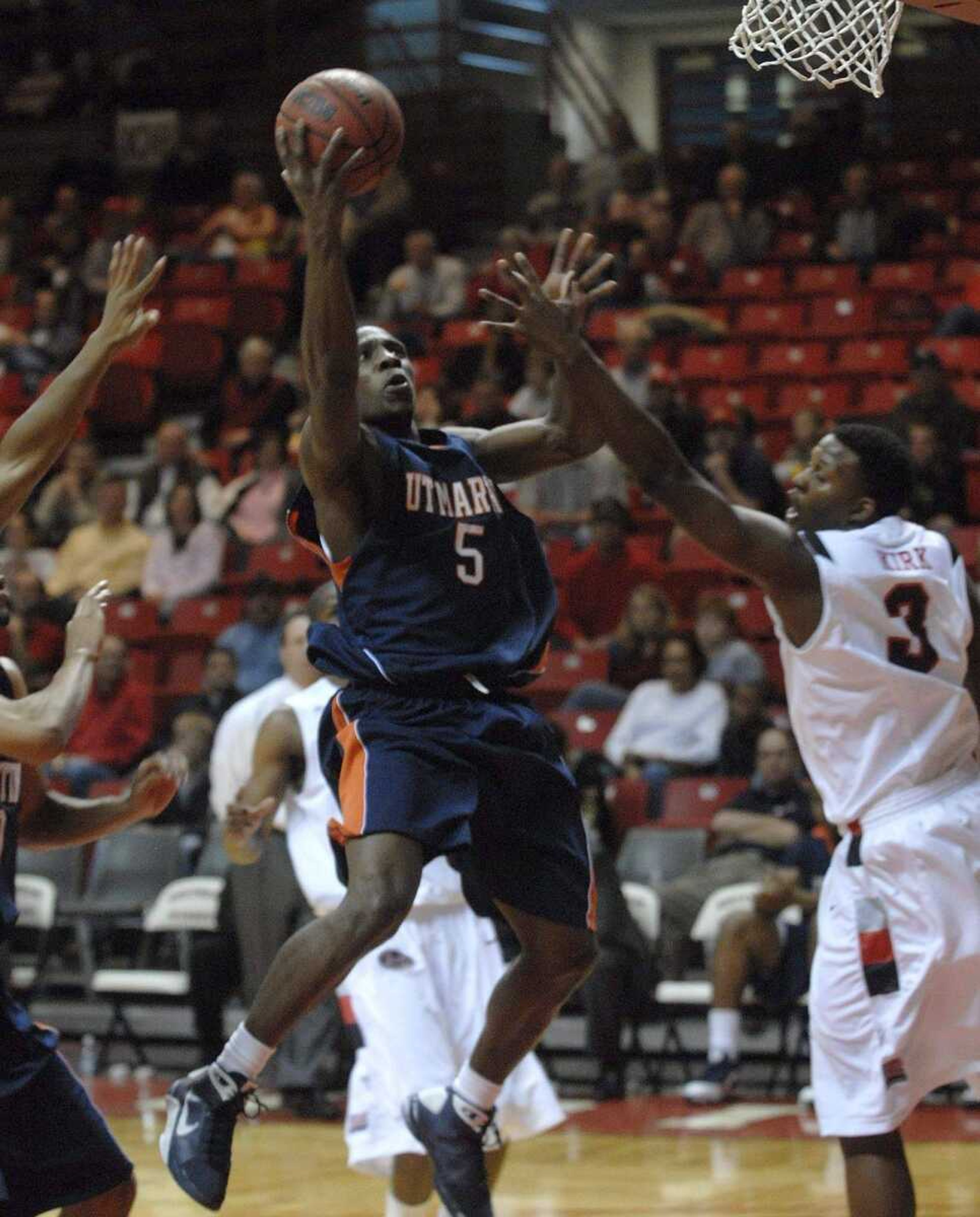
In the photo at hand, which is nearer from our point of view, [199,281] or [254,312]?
[254,312]

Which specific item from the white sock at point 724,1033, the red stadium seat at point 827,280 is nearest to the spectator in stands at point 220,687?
the white sock at point 724,1033

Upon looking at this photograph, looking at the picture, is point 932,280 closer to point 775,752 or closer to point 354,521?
point 775,752

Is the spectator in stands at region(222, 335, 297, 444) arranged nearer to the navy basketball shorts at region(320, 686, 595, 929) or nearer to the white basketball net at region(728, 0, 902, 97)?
the white basketball net at region(728, 0, 902, 97)

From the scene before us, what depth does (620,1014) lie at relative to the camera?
9.81 metres

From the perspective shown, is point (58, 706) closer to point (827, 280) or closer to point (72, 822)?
point (72, 822)

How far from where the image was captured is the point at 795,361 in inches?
600

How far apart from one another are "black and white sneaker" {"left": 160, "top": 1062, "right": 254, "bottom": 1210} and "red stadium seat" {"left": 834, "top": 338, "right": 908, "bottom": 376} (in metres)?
11.0

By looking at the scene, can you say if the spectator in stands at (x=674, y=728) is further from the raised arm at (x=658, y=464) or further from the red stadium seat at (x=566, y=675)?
the raised arm at (x=658, y=464)

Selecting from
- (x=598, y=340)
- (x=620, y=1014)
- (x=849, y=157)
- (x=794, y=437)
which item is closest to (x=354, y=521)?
(x=620, y=1014)

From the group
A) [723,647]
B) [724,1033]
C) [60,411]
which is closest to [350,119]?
[60,411]

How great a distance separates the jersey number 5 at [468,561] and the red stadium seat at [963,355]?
9.70 m

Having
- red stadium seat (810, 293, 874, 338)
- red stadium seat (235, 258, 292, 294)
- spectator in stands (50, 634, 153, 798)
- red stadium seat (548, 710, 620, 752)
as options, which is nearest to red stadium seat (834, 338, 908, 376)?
red stadium seat (810, 293, 874, 338)

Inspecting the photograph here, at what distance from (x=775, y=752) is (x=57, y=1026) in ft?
13.8

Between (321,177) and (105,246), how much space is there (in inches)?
565
